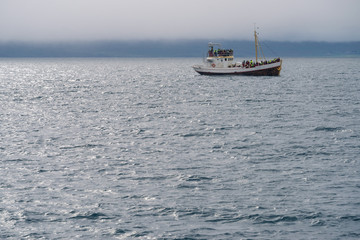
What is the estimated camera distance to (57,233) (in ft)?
57.5

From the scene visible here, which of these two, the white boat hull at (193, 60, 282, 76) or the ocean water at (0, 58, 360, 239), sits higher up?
the white boat hull at (193, 60, 282, 76)

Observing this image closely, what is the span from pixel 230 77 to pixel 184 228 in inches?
4452

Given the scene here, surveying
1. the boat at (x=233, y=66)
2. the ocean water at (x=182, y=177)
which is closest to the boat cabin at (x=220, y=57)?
the boat at (x=233, y=66)

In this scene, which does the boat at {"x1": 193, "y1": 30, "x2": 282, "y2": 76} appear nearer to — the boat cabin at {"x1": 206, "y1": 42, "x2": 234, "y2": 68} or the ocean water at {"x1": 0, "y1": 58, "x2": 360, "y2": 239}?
the boat cabin at {"x1": 206, "y1": 42, "x2": 234, "y2": 68}

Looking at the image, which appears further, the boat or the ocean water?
the boat

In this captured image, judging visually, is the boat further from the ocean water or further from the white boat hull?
the ocean water

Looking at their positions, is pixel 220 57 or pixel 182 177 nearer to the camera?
pixel 182 177

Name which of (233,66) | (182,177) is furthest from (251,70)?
(182,177)

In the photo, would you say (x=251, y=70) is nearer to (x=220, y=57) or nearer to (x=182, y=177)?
(x=220, y=57)

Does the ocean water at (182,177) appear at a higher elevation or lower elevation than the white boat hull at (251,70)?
lower

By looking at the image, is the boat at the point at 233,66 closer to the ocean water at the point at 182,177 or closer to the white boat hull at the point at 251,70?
the white boat hull at the point at 251,70

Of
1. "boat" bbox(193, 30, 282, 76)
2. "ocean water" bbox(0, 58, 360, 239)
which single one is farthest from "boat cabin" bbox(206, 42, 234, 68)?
"ocean water" bbox(0, 58, 360, 239)

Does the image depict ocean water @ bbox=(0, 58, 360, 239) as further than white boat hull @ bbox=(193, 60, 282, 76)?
No

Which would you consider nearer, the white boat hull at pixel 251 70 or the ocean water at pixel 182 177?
the ocean water at pixel 182 177
